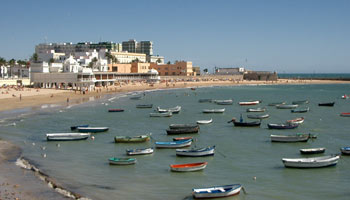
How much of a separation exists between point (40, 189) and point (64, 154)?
12084 mm

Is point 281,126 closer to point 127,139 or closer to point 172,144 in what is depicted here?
point 172,144

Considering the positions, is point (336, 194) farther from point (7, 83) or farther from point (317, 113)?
point (7, 83)

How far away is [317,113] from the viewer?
71500mm

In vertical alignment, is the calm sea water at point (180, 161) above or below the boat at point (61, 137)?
below

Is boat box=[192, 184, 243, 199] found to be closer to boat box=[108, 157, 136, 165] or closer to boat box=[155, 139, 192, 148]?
boat box=[108, 157, 136, 165]

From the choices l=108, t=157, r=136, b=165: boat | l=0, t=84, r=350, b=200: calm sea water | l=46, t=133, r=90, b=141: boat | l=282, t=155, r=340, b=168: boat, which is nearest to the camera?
l=0, t=84, r=350, b=200: calm sea water

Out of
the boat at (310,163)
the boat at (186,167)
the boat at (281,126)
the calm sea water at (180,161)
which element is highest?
the boat at (281,126)

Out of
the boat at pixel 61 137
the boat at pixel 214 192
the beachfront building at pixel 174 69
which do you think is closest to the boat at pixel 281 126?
the boat at pixel 61 137

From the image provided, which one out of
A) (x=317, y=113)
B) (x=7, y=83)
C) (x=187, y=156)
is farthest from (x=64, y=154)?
(x=7, y=83)

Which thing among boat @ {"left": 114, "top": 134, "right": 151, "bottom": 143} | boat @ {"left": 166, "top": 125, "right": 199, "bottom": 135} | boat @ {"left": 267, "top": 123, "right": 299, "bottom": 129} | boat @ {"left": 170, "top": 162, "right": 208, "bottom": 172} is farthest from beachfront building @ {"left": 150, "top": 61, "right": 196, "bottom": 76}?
boat @ {"left": 170, "top": 162, "right": 208, "bottom": 172}

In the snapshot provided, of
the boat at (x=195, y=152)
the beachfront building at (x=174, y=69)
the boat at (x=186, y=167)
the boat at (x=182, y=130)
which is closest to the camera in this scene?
the boat at (x=186, y=167)

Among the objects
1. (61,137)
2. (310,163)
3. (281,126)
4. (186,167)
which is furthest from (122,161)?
(281,126)

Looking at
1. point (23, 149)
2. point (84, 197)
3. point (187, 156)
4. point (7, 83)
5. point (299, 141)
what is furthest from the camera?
point (7, 83)

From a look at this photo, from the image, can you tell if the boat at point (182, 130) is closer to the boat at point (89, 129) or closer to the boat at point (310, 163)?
the boat at point (89, 129)
